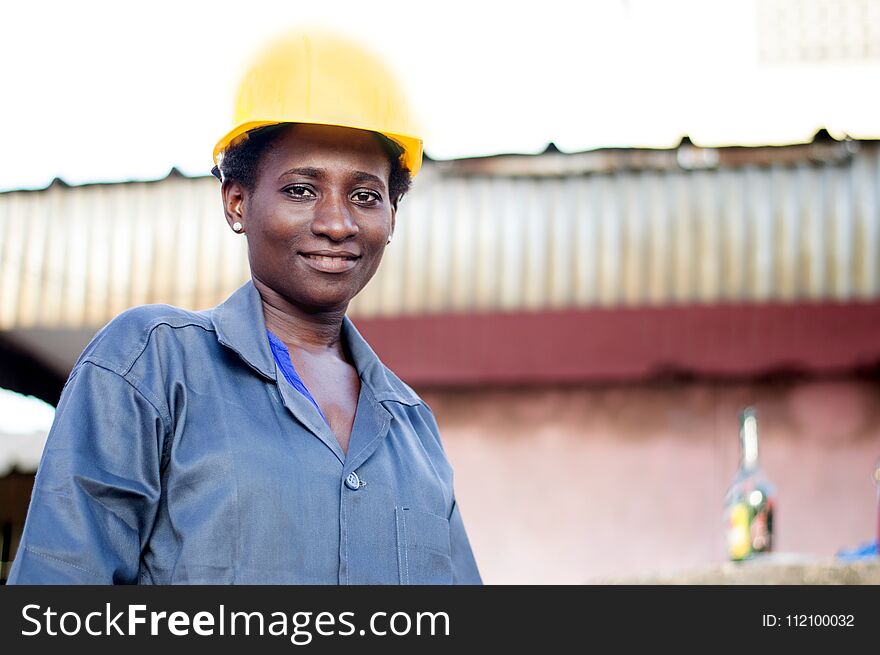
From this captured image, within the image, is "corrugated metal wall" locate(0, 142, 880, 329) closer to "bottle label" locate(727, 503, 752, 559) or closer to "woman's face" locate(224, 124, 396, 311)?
"bottle label" locate(727, 503, 752, 559)

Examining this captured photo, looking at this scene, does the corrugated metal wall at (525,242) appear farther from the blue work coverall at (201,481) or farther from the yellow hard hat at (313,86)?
the blue work coverall at (201,481)

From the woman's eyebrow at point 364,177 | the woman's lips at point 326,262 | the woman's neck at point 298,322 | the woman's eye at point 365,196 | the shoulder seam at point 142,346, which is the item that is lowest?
the shoulder seam at point 142,346

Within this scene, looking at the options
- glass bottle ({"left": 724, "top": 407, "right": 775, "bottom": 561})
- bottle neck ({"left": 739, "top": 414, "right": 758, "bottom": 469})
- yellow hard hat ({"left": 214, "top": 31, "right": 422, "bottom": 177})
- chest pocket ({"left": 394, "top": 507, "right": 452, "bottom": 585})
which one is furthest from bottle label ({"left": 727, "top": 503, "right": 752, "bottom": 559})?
yellow hard hat ({"left": 214, "top": 31, "right": 422, "bottom": 177})

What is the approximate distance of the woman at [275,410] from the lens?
1398 millimetres

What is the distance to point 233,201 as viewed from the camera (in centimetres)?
173

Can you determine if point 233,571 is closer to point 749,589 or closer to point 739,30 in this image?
point 749,589

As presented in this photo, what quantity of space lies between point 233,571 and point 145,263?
3.04 meters

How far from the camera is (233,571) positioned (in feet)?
4.59

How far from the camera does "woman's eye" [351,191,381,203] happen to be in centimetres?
168

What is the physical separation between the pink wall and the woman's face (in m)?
2.80

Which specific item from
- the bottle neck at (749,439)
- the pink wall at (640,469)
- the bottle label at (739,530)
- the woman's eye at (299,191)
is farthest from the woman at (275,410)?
the pink wall at (640,469)

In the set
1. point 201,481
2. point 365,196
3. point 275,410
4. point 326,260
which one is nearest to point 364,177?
point 365,196

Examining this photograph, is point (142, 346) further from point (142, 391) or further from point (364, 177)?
point (364, 177)

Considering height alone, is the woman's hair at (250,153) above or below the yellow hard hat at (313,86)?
below
